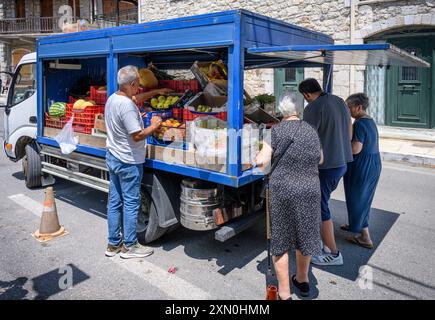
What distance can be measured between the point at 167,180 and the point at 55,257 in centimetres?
141

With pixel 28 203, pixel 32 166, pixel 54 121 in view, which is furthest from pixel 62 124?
pixel 28 203

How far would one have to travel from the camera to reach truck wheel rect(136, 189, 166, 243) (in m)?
4.26

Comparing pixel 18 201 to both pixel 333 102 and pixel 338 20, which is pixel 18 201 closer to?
pixel 333 102

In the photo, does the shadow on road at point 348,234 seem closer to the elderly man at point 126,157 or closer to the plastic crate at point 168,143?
the plastic crate at point 168,143

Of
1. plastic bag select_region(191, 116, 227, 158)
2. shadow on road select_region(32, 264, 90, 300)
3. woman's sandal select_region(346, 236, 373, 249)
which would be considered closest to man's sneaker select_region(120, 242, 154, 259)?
shadow on road select_region(32, 264, 90, 300)

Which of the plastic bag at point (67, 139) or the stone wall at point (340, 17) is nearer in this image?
the plastic bag at point (67, 139)

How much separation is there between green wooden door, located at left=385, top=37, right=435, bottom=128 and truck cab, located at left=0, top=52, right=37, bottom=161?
382 inches

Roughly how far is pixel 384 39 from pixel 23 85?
10.1 metres

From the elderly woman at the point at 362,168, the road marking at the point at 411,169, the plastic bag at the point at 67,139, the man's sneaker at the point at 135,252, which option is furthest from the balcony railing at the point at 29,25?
the elderly woman at the point at 362,168

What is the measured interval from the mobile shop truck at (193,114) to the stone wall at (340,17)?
7.18 m

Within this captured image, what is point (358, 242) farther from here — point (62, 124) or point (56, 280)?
point (62, 124)

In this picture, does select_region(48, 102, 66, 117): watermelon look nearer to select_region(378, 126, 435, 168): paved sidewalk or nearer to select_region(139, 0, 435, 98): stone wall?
select_region(378, 126, 435, 168): paved sidewalk

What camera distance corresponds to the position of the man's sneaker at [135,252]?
4.12 m
